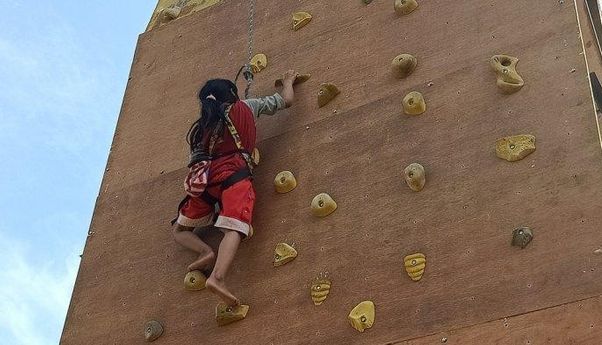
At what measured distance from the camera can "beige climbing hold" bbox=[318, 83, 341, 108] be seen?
3.61 metres

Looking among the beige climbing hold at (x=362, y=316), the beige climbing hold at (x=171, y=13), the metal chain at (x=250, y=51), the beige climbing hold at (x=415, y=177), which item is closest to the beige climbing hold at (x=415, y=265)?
the beige climbing hold at (x=362, y=316)

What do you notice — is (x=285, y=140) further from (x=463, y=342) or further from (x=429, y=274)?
(x=463, y=342)

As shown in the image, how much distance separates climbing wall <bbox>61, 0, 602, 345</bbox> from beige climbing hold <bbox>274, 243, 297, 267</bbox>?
0.03m

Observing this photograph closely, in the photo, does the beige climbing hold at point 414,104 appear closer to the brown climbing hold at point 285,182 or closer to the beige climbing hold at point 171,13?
the brown climbing hold at point 285,182

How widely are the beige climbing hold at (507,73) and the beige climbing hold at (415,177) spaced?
42 centimetres

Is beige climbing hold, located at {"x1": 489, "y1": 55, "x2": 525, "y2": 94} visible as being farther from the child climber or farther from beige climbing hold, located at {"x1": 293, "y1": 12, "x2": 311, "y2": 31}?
beige climbing hold, located at {"x1": 293, "y1": 12, "x2": 311, "y2": 31}

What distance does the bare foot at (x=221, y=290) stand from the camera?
3.11 meters

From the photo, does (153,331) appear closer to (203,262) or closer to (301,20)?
(203,262)

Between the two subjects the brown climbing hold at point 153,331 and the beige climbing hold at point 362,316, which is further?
the brown climbing hold at point 153,331

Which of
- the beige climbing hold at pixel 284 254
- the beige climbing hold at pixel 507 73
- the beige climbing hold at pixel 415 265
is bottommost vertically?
the beige climbing hold at pixel 284 254

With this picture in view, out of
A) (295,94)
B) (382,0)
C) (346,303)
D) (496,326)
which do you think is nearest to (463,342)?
(496,326)

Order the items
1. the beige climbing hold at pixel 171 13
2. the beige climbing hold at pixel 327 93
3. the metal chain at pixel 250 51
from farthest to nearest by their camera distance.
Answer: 1. the beige climbing hold at pixel 171 13
2. the metal chain at pixel 250 51
3. the beige climbing hold at pixel 327 93

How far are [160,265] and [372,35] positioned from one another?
135cm

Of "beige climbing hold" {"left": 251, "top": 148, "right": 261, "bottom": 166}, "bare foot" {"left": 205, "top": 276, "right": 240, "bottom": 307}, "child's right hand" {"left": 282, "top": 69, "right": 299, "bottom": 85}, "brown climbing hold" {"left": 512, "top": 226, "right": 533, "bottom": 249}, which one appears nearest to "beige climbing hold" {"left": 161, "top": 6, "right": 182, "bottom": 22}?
"child's right hand" {"left": 282, "top": 69, "right": 299, "bottom": 85}
